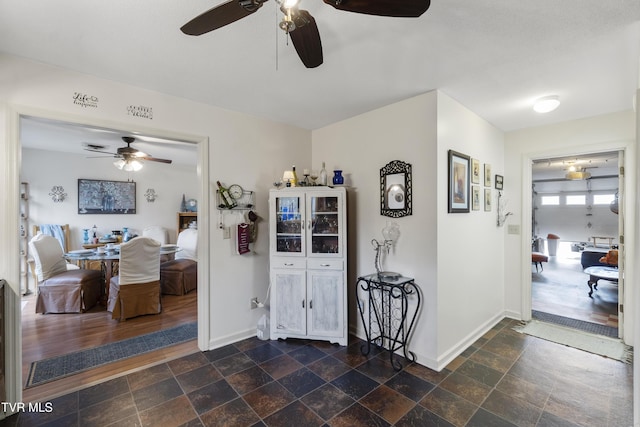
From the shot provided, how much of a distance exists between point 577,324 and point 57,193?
7.93 m

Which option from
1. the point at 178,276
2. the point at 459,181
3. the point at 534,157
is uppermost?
the point at 534,157

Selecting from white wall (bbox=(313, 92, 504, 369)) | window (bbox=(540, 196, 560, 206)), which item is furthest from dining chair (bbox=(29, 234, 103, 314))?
window (bbox=(540, 196, 560, 206))

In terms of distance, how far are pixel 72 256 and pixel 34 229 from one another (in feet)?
5.11

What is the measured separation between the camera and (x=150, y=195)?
5.55 meters

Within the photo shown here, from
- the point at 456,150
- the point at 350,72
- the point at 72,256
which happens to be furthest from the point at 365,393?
the point at 72,256

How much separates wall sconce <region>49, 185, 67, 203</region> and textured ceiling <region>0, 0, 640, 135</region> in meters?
3.73

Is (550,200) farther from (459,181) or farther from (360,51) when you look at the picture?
(360,51)

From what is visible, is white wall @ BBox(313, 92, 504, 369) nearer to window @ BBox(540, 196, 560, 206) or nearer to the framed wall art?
the framed wall art

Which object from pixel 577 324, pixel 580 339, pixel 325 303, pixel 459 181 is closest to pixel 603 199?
pixel 577 324

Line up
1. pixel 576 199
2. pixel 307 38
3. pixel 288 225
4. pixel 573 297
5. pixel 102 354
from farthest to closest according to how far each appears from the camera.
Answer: pixel 576 199, pixel 573 297, pixel 288 225, pixel 102 354, pixel 307 38

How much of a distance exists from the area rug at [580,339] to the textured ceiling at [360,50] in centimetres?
242

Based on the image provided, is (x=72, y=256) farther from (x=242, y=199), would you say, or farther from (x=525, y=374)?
(x=525, y=374)

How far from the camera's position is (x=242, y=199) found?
2951mm

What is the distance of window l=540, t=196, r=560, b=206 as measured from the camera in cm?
831
